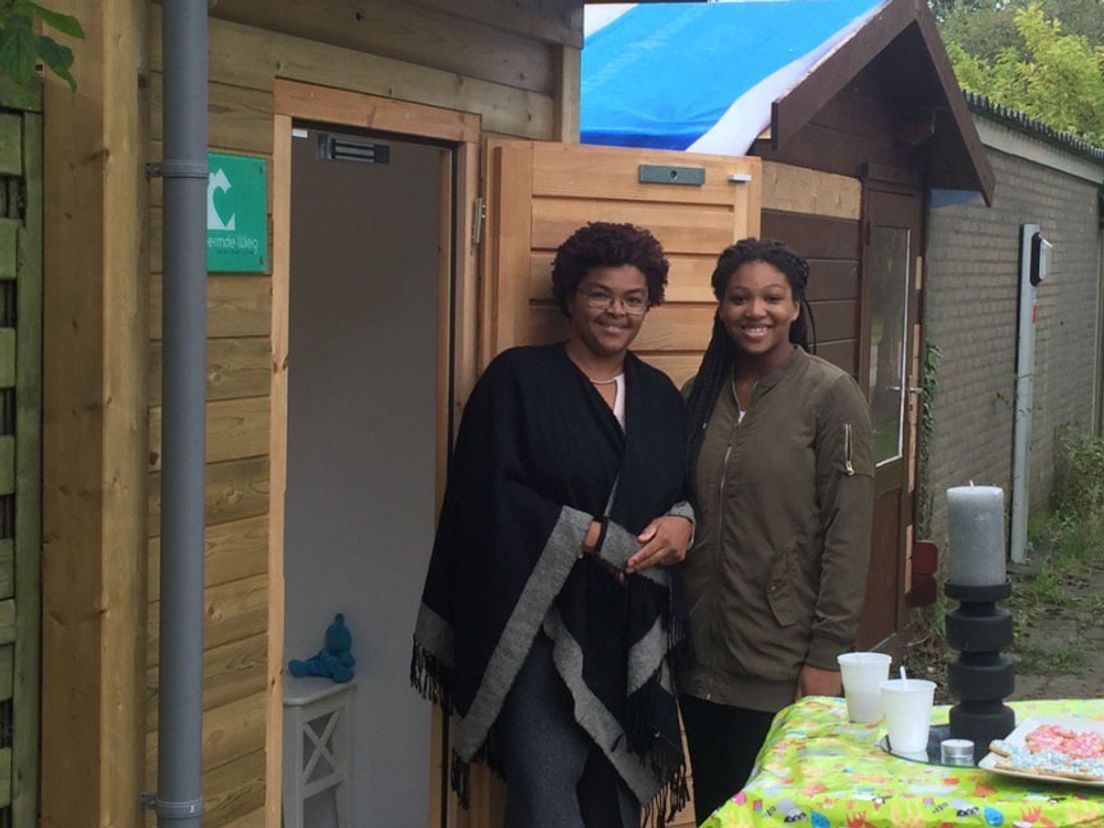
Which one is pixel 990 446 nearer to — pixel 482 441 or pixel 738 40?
pixel 738 40

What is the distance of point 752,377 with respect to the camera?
4117 mm

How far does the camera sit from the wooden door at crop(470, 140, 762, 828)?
14.7ft

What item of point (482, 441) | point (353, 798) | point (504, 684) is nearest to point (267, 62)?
point (482, 441)

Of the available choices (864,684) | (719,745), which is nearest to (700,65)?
(719,745)

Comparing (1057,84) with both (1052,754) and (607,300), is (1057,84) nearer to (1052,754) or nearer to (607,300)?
(607,300)

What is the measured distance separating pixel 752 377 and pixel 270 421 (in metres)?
1.22

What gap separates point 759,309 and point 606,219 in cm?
84

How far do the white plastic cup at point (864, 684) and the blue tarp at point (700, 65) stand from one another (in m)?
3.49

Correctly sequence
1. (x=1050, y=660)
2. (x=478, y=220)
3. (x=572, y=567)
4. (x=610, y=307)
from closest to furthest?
(x=572, y=567), (x=610, y=307), (x=478, y=220), (x=1050, y=660)

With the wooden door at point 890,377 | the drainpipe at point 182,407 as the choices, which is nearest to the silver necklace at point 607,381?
the drainpipe at point 182,407

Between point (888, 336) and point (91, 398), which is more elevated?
point (888, 336)

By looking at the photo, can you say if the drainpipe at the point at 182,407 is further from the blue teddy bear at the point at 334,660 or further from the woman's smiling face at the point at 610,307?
the blue teddy bear at the point at 334,660

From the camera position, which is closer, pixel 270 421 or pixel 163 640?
pixel 163 640

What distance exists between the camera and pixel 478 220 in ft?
14.7
